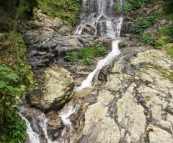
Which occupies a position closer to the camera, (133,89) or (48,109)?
(48,109)

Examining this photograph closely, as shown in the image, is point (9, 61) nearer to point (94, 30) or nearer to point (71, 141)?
point (71, 141)

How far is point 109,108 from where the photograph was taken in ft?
22.2

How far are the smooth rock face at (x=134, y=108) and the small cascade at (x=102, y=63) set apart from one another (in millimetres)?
1190

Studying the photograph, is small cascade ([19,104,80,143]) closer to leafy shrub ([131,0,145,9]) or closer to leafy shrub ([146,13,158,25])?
leafy shrub ([146,13,158,25])

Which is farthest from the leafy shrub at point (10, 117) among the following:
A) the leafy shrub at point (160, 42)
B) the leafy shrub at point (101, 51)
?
the leafy shrub at point (160, 42)

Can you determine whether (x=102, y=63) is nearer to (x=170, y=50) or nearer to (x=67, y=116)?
(x=170, y=50)

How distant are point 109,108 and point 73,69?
13.5 ft

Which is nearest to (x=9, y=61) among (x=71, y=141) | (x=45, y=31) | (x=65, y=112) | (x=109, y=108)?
(x=65, y=112)

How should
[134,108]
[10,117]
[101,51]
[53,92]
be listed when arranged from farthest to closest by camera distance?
[101,51] → [53,92] → [134,108] → [10,117]

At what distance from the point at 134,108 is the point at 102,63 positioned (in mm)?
4797

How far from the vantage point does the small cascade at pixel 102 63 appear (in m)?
9.30

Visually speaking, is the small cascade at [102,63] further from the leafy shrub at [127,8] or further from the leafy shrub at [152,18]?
the leafy shrub at [127,8]

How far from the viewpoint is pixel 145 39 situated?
40.3 ft

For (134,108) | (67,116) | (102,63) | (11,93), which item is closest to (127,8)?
(102,63)
